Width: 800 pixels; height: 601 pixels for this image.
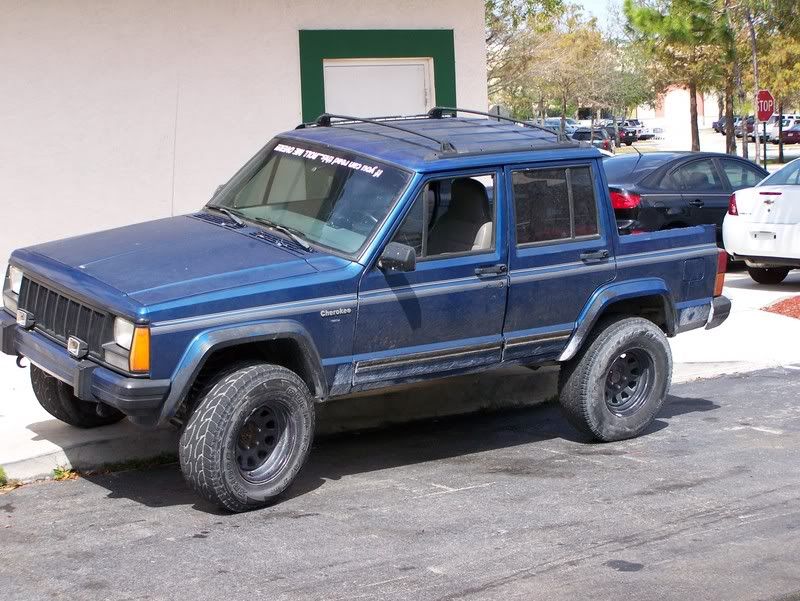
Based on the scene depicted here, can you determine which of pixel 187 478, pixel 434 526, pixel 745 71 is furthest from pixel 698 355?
pixel 745 71

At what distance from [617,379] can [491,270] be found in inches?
54.3

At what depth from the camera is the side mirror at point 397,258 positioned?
6.16m

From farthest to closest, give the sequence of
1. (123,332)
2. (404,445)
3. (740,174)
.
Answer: (740,174), (404,445), (123,332)

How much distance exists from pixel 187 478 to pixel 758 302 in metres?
8.59

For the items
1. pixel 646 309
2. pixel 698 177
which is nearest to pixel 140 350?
pixel 646 309

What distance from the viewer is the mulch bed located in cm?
1193

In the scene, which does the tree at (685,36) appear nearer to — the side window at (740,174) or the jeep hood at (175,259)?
the side window at (740,174)

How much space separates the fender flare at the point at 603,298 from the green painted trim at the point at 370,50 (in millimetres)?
5363

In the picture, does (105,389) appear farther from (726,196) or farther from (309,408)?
(726,196)

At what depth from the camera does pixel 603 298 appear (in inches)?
285

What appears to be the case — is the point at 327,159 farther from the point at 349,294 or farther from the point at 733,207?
the point at 733,207

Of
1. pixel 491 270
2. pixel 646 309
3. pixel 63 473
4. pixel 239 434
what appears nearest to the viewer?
pixel 239 434

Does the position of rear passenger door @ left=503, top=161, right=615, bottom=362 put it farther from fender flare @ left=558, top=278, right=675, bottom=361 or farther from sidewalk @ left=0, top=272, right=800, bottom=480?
sidewalk @ left=0, top=272, right=800, bottom=480

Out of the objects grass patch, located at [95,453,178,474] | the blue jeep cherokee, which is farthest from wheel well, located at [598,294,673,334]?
grass patch, located at [95,453,178,474]
